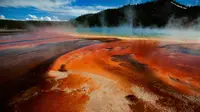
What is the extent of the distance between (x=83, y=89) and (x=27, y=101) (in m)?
1.34

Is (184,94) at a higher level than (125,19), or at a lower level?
lower

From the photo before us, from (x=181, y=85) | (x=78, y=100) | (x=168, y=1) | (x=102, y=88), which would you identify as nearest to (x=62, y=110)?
(x=78, y=100)

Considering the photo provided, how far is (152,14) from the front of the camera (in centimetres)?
3053

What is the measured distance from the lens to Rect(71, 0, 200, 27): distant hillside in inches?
912

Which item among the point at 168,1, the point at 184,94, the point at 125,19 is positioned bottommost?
the point at 184,94

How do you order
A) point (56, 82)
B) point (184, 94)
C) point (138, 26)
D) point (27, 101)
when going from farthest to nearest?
point (138, 26), point (56, 82), point (184, 94), point (27, 101)

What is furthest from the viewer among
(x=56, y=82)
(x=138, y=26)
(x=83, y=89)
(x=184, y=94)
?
(x=138, y=26)

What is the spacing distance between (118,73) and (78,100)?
1.98 meters

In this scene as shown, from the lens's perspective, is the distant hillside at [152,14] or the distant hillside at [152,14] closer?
the distant hillside at [152,14]

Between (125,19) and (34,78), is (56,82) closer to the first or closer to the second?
(34,78)

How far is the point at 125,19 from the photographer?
34688 mm

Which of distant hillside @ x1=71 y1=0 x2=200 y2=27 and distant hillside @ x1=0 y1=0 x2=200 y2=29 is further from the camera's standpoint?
distant hillside @ x1=71 y1=0 x2=200 y2=27

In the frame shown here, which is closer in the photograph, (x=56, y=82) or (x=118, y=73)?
(x=56, y=82)

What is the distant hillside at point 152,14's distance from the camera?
23.2m
